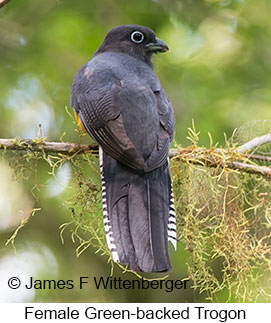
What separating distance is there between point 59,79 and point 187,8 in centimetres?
155

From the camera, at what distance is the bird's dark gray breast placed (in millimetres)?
3322

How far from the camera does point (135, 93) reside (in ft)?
11.6

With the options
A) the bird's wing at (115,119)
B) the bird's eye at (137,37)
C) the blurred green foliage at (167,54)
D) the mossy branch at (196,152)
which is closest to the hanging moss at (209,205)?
the mossy branch at (196,152)

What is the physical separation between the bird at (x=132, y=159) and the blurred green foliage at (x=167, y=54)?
5.94 ft

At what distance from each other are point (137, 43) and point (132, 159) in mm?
1585

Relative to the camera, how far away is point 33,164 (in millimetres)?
3869

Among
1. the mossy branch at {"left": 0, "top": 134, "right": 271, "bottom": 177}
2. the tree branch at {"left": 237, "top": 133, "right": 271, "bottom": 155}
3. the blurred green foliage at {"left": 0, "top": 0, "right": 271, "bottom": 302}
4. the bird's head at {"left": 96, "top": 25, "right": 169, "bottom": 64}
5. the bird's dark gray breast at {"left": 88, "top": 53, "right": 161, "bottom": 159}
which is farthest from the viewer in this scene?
the blurred green foliage at {"left": 0, "top": 0, "right": 271, "bottom": 302}

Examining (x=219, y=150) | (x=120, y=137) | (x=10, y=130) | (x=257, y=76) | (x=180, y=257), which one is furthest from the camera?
(x=257, y=76)

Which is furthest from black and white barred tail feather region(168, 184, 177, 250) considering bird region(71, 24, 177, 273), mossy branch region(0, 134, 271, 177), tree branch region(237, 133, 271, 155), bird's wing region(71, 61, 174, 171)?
tree branch region(237, 133, 271, 155)

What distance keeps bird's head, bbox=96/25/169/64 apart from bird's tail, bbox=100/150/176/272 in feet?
4.38

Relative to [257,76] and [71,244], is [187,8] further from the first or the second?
[71,244]

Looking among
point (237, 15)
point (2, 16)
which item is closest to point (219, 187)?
point (237, 15)

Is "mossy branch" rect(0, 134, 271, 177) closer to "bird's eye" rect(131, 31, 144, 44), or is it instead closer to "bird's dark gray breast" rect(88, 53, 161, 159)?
"bird's dark gray breast" rect(88, 53, 161, 159)

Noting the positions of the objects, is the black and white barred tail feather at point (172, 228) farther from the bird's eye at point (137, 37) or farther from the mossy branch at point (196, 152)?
the bird's eye at point (137, 37)
